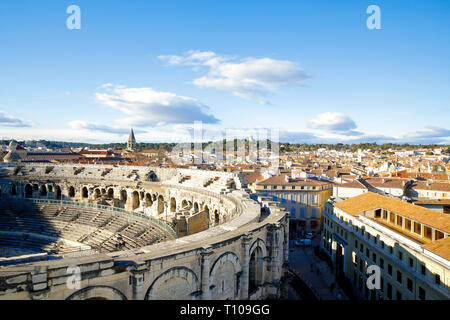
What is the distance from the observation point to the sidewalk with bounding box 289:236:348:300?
3036cm

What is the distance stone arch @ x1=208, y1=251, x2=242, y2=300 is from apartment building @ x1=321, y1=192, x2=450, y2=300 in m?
12.1

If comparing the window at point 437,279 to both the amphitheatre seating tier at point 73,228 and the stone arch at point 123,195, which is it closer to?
the amphitheatre seating tier at point 73,228

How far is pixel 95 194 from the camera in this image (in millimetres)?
52781

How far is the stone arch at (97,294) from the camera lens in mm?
11750

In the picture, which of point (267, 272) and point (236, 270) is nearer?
point (236, 270)

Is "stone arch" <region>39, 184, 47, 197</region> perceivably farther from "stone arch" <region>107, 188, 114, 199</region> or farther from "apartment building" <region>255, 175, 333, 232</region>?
"apartment building" <region>255, 175, 333, 232</region>

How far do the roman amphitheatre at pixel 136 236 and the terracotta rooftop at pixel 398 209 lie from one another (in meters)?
11.3

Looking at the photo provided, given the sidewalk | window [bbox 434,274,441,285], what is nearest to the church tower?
the sidewalk

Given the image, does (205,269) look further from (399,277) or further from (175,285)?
(399,277)

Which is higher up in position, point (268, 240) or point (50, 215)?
point (268, 240)

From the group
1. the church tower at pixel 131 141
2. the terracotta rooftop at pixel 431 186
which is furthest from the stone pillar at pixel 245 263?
the church tower at pixel 131 141
